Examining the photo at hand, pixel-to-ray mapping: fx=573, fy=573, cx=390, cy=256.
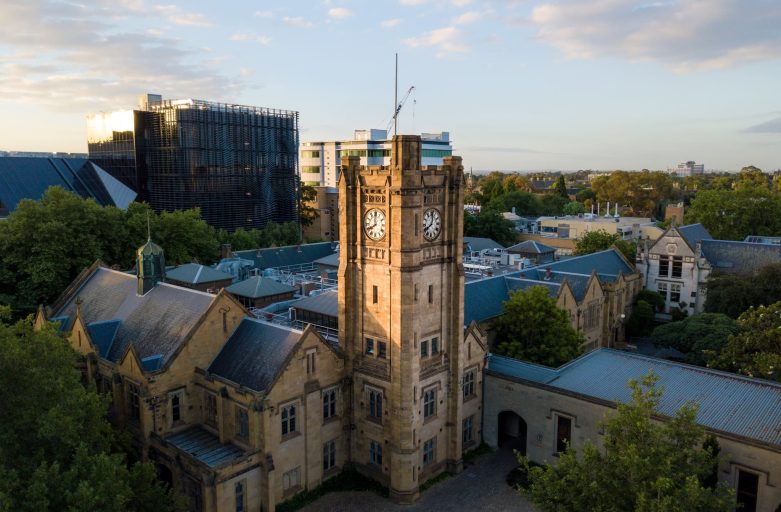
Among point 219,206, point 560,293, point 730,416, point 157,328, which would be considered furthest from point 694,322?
point 219,206

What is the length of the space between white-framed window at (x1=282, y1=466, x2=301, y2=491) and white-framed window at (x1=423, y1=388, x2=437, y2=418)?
30.5 feet

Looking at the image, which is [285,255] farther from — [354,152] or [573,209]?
[573,209]

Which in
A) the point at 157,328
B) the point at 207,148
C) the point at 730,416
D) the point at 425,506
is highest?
the point at 207,148

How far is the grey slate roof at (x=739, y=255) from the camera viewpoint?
79000 mm

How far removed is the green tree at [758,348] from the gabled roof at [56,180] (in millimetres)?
93980

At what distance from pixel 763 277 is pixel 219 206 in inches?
3442

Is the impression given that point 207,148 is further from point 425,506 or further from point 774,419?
point 774,419

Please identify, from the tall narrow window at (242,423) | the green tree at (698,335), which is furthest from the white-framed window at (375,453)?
the green tree at (698,335)

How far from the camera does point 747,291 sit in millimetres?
63000

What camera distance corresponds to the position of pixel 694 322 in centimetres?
5625

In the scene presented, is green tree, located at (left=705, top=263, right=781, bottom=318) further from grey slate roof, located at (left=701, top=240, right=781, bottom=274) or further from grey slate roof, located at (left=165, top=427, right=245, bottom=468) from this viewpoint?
grey slate roof, located at (left=165, top=427, right=245, bottom=468)

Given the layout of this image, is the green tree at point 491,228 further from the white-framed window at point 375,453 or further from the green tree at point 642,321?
the white-framed window at point 375,453

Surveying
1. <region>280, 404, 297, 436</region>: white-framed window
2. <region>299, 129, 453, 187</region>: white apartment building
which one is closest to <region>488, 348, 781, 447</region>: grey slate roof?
<region>280, 404, 297, 436</region>: white-framed window

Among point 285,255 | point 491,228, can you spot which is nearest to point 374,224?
point 285,255
